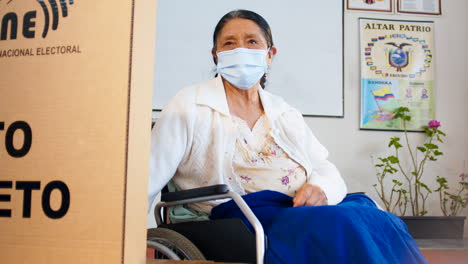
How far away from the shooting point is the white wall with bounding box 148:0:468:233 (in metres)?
3.66

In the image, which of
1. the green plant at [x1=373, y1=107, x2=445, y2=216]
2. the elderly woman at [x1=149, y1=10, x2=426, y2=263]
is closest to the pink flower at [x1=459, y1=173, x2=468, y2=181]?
the green plant at [x1=373, y1=107, x2=445, y2=216]

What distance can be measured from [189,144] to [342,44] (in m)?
2.63

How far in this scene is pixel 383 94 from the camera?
3744mm

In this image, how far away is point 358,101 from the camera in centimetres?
372

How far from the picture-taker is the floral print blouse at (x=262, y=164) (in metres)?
1.44

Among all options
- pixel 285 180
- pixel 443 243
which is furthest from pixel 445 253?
pixel 285 180

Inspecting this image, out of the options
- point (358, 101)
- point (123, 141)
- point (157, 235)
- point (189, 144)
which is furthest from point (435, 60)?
point (123, 141)

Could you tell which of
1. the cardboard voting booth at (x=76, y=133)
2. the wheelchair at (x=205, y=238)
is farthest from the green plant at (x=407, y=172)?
the cardboard voting booth at (x=76, y=133)

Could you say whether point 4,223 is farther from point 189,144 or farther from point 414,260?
point 414,260

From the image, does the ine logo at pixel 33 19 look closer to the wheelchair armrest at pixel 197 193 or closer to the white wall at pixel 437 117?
the wheelchair armrest at pixel 197 193

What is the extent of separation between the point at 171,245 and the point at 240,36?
86 centimetres

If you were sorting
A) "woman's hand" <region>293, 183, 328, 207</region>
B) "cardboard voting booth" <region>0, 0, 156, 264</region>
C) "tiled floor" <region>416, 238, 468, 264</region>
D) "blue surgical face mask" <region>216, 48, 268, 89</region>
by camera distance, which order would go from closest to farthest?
"cardboard voting booth" <region>0, 0, 156, 264</region> → "woman's hand" <region>293, 183, 328, 207</region> → "blue surgical face mask" <region>216, 48, 268, 89</region> → "tiled floor" <region>416, 238, 468, 264</region>

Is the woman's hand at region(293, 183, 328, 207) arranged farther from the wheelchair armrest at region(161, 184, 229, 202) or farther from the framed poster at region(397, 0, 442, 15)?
the framed poster at region(397, 0, 442, 15)

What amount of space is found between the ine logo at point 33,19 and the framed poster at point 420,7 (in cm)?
364
